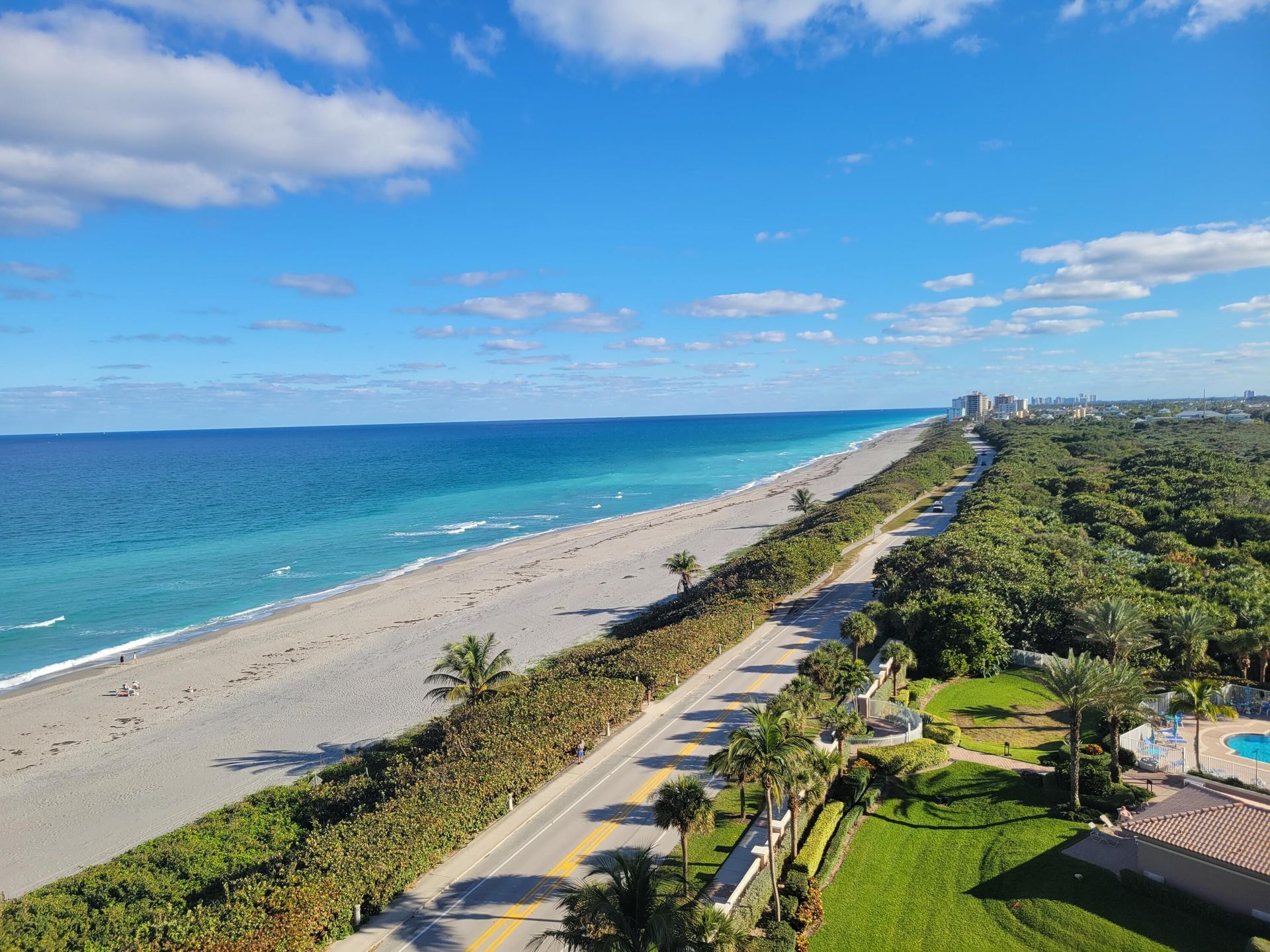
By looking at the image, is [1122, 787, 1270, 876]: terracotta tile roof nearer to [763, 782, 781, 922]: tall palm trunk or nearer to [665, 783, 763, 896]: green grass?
[763, 782, 781, 922]: tall palm trunk

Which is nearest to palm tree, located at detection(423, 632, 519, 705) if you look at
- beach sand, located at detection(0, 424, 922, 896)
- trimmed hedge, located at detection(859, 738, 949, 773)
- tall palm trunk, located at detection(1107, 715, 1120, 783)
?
beach sand, located at detection(0, 424, 922, 896)

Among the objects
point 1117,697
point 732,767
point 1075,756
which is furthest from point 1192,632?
point 732,767

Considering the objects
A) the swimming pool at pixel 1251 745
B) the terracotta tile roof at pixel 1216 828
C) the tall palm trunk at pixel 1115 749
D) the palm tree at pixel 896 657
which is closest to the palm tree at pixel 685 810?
the terracotta tile roof at pixel 1216 828

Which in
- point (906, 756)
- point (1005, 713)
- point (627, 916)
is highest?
point (627, 916)

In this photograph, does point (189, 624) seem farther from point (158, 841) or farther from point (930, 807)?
point (930, 807)

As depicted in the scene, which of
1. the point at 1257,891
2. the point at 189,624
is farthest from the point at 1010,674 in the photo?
the point at 189,624

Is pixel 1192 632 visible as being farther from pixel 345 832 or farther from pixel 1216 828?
pixel 345 832

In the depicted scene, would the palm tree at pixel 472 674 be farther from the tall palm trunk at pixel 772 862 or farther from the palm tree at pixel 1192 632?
the palm tree at pixel 1192 632
